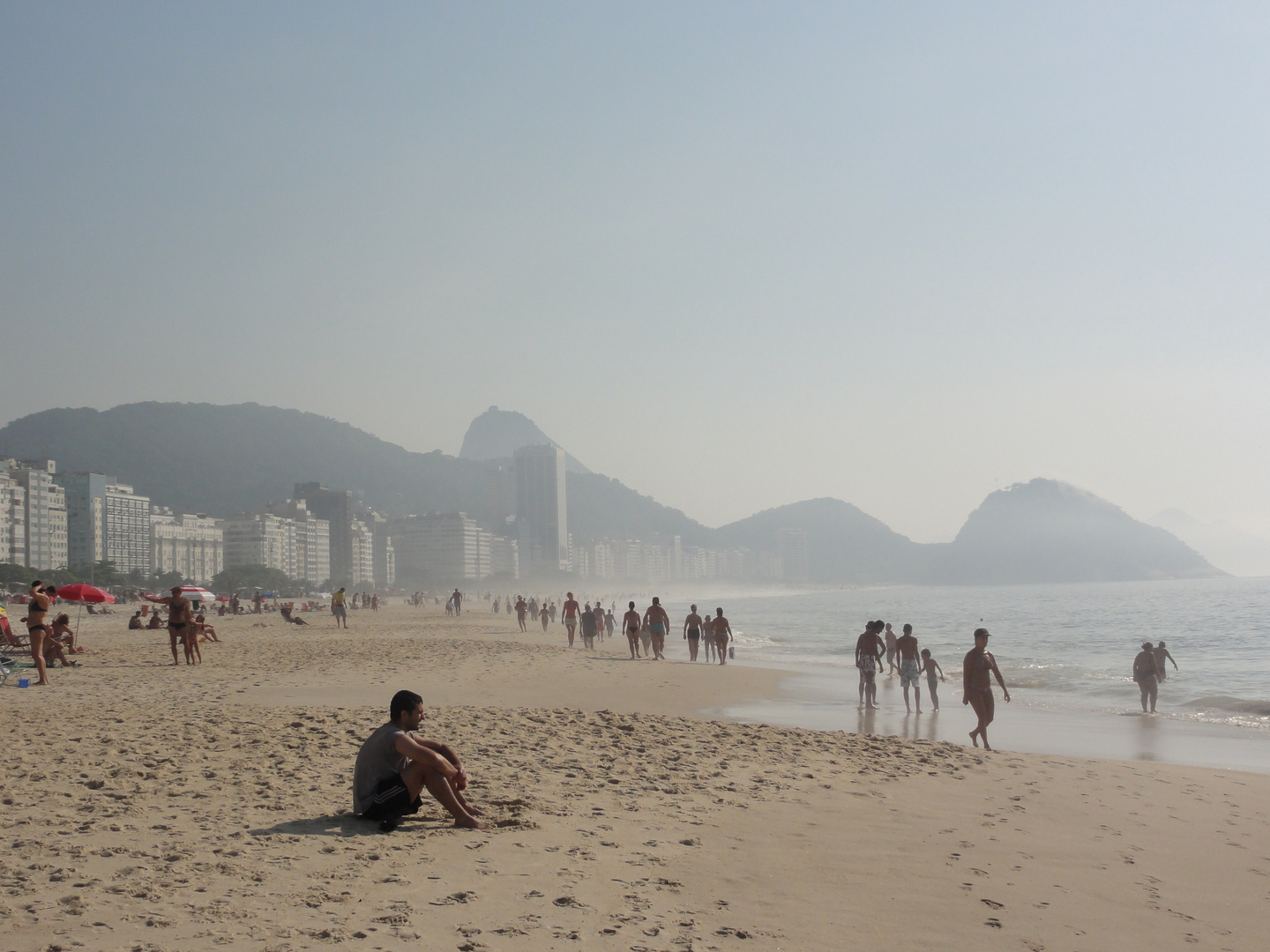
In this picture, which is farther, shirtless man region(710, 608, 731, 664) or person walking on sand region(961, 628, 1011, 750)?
shirtless man region(710, 608, 731, 664)

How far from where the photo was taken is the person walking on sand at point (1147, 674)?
14641mm

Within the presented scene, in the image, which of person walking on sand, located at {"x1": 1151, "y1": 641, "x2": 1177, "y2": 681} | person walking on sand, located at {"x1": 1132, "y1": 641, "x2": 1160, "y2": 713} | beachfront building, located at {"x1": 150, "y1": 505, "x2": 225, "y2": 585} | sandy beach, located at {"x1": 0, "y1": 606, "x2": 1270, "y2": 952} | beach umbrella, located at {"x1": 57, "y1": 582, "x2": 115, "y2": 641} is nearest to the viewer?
sandy beach, located at {"x1": 0, "y1": 606, "x2": 1270, "y2": 952}

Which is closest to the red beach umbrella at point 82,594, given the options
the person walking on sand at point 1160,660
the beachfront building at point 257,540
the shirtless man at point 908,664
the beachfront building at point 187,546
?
the shirtless man at point 908,664

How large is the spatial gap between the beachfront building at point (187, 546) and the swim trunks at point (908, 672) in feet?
466

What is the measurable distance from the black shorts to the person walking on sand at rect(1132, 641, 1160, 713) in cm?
1353

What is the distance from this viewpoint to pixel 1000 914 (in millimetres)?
4402

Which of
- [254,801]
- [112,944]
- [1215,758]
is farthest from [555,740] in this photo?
[1215,758]

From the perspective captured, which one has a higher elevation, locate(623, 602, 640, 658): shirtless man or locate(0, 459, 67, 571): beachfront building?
locate(0, 459, 67, 571): beachfront building

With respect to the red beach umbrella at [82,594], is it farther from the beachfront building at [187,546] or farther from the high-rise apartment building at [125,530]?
the beachfront building at [187,546]

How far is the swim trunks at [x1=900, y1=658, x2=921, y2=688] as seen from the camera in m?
13.5

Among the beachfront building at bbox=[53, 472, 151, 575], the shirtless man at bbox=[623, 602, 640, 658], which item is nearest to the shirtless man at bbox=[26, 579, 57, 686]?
the shirtless man at bbox=[623, 602, 640, 658]

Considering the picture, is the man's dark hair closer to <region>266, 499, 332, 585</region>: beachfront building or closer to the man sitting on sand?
the man sitting on sand

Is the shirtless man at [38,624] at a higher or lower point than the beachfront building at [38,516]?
lower

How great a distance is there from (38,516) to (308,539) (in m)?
49.4
